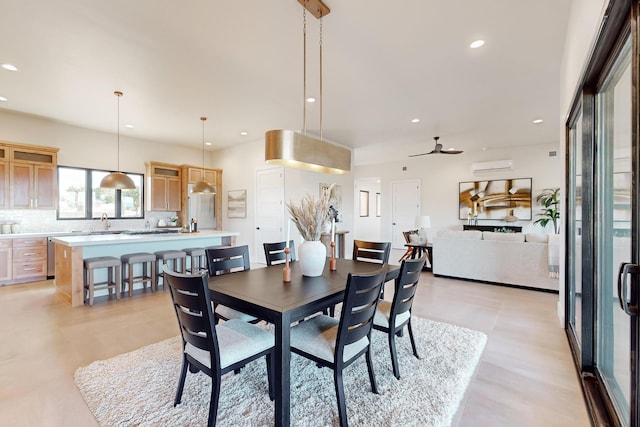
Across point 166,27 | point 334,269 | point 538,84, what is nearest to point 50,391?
point 334,269

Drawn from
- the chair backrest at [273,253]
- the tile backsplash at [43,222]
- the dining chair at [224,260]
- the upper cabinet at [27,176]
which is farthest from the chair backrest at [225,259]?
the tile backsplash at [43,222]

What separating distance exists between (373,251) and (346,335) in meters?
1.48

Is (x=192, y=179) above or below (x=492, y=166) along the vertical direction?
below

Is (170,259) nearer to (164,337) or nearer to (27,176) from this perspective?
(164,337)

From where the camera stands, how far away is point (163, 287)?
4.61 meters

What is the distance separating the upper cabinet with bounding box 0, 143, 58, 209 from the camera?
486 cm

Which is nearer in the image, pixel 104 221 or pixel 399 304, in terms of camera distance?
pixel 399 304

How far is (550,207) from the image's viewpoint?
7.14m

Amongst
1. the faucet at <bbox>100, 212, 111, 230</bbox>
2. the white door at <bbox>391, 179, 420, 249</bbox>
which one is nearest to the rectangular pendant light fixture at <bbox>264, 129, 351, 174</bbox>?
the faucet at <bbox>100, 212, 111, 230</bbox>

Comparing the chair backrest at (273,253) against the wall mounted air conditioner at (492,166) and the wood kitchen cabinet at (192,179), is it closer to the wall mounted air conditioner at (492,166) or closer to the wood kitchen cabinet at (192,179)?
the wood kitchen cabinet at (192,179)

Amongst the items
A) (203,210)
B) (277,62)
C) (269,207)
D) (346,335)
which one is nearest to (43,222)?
(203,210)

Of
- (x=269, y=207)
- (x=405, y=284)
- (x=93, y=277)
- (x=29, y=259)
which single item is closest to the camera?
(x=405, y=284)

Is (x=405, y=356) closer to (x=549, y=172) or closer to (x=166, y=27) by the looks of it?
(x=166, y=27)

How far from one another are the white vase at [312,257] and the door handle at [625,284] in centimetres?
154
